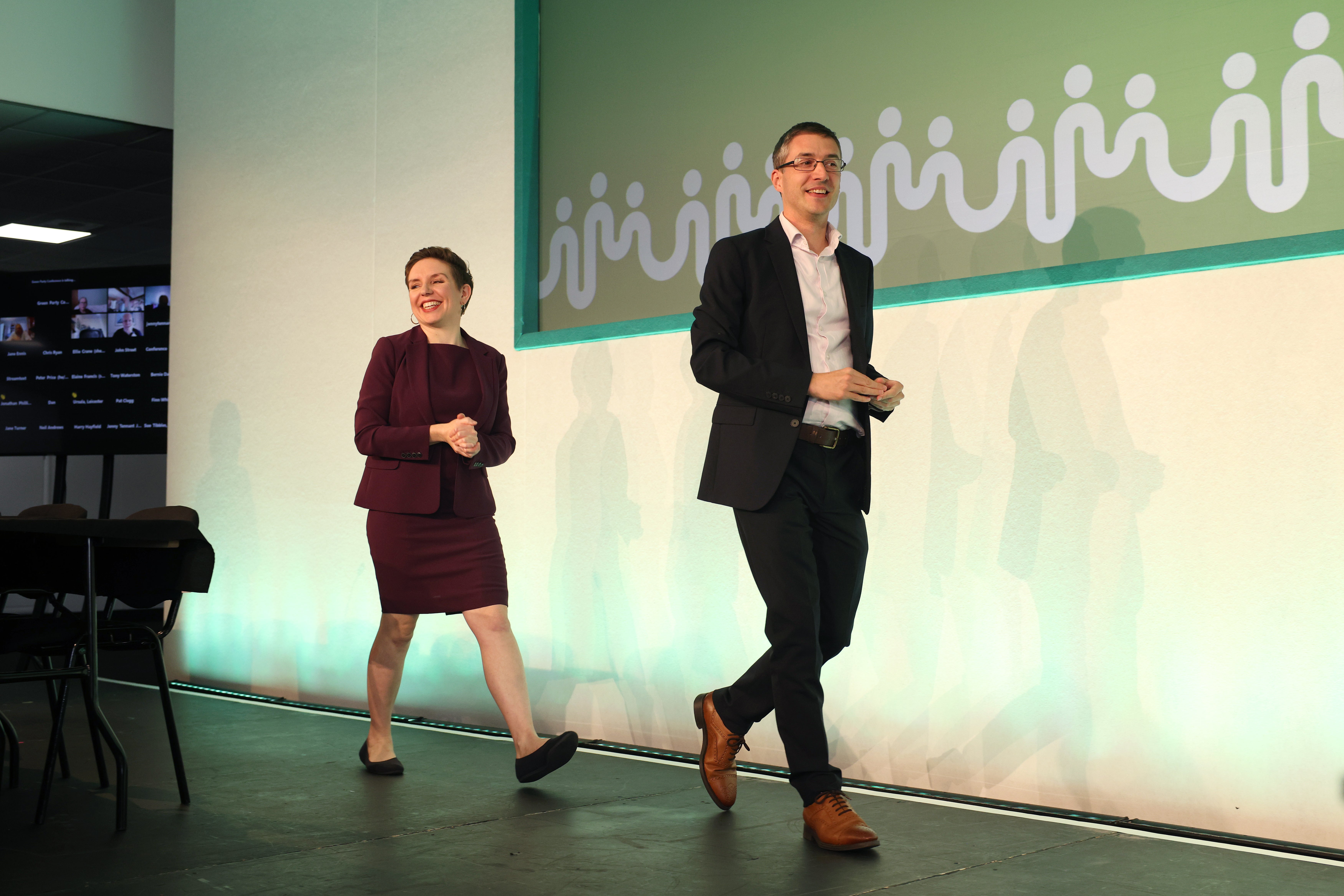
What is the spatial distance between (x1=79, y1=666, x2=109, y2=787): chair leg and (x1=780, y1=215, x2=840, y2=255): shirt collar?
77.3 inches

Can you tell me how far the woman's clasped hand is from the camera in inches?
130

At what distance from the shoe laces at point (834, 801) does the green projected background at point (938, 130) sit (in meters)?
1.53

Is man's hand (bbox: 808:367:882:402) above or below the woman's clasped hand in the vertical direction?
above

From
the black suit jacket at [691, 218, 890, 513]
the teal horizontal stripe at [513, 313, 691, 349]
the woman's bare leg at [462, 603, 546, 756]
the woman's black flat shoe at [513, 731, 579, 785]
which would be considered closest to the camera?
the black suit jacket at [691, 218, 890, 513]

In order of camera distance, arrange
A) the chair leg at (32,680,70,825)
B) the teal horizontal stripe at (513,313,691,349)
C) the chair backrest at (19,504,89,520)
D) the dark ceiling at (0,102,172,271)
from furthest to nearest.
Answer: the dark ceiling at (0,102,172,271), the chair backrest at (19,504,89,520), the teal horizontal stripe at (513,313,691,349), the chair leg at (32,680,70,825)

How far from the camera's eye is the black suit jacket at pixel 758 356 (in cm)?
267

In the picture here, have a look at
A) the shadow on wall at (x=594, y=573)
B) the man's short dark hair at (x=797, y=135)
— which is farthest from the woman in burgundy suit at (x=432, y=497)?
the man's short dark hair at (x=797, y=135)

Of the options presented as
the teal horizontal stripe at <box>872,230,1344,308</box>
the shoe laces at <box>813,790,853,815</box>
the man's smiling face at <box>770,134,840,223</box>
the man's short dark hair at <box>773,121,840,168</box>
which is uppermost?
the man's short dark hair at <box>773,121,840,168</box>

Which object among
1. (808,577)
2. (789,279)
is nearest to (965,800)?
(808,577)

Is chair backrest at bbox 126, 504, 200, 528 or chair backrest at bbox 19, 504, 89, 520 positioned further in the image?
chair backrest at bbox 19, 504, 89, 520

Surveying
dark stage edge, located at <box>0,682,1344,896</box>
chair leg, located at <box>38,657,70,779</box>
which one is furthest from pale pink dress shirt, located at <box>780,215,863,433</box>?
chair leg, located at <box>38,657,70,779</box>

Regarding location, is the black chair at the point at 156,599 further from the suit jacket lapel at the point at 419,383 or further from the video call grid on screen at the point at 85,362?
the video call grid on screen at the point at 85,362

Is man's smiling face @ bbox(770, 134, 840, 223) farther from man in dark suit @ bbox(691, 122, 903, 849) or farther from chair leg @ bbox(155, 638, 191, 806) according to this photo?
chair leg @ bbox(155, 638, 191, 806)

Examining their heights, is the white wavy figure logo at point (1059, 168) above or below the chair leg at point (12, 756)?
above
